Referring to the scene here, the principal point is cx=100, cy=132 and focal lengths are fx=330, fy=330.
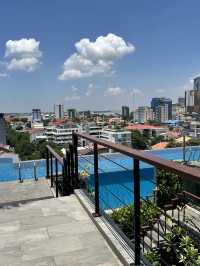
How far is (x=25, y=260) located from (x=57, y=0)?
884 centimetres

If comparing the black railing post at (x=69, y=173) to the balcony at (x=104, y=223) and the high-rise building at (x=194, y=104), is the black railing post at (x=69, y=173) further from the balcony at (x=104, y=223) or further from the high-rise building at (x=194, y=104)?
the high-rise building at (x=194, y=104)

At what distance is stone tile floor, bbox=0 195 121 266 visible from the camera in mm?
2484

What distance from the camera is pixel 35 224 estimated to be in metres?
Result: 3.31

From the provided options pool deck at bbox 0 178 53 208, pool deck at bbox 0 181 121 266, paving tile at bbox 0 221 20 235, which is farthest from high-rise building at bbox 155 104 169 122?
paving tile at bbox 0 221 20 235

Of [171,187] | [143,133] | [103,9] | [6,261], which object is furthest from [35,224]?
[143,133]

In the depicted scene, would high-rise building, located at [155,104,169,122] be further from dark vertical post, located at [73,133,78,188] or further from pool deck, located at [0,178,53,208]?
dark vertical post, located at [73,133,78,188]

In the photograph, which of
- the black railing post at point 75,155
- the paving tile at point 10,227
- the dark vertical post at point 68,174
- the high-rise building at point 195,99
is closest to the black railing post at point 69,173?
the dark vertical post at point 68,174

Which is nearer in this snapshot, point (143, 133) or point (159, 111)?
point (143, 133)

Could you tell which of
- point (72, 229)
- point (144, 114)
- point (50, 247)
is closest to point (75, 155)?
point (72, 229)

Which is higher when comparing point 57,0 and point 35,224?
point 57,0

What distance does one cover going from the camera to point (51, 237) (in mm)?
2936

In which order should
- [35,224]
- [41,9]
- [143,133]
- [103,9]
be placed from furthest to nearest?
[143,133], [103,9], [41,9], [35,224]

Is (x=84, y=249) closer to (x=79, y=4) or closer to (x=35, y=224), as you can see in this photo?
(x=35, y=224)

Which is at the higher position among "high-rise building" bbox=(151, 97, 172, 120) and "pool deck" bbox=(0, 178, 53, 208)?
"high-rise building" bbox=(151, 97, 172, 120)
